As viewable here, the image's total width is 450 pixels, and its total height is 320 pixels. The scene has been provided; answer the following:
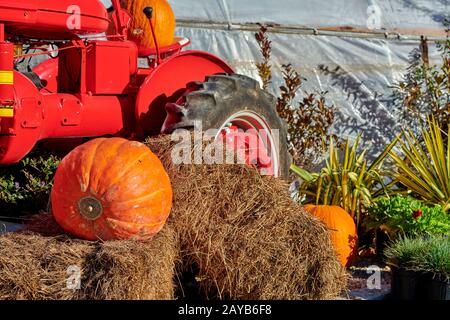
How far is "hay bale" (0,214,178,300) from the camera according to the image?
3.96 meters

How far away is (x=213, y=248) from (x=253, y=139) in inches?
53.7

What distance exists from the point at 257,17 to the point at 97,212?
16.4ft

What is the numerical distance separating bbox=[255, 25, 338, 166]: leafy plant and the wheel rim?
1.76 meters

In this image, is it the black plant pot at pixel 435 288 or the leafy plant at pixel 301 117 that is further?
the leafy plant at pixel 301 117

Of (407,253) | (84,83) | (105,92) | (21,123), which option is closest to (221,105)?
(105,92)

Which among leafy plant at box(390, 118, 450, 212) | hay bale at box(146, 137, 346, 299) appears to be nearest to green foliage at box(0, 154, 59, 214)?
hay bale at box(146, 137, 346, 299)

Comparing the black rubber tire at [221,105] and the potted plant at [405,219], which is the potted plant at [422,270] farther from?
the black rubber tire at [221,105]

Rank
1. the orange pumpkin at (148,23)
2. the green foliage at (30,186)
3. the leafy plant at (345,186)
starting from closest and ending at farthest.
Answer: the green foliage at (30,186) < the orange pumpkin at (148,23) < the leafy plant at (345,186)

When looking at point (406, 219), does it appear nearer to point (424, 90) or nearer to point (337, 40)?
point (424, 90)

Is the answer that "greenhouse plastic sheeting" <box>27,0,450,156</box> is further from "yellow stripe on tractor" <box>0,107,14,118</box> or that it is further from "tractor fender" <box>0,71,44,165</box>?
"yellow stripe on tractor" <box>0,107,14,118</box>

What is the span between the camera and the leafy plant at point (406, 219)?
5.67m

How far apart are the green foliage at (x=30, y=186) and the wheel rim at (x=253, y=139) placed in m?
1.56

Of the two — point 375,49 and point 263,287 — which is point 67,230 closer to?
point 263,287

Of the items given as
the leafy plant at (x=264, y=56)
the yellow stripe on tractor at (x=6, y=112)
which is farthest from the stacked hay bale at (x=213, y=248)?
the leafy plant at (x=264, y=56)
